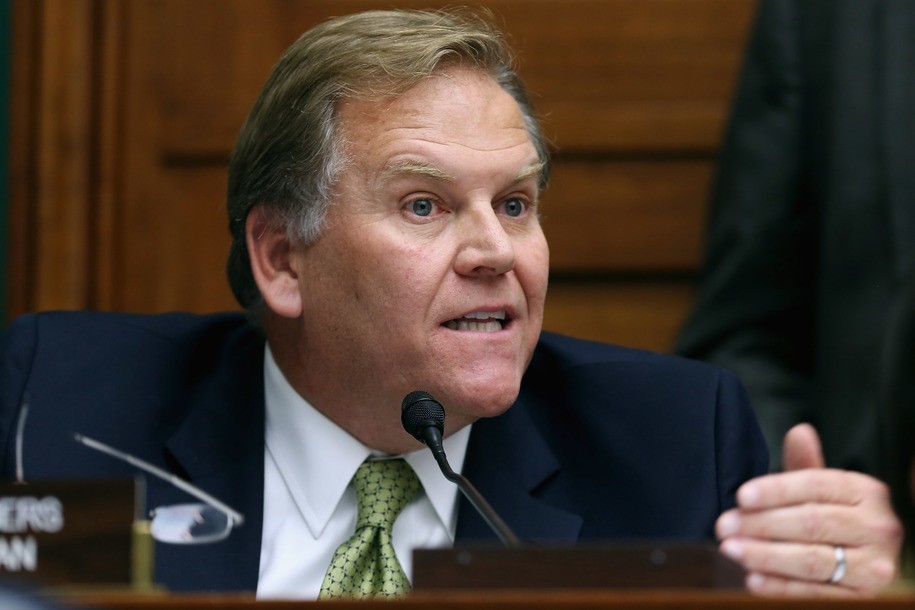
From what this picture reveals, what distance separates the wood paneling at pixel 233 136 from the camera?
10.8 ft

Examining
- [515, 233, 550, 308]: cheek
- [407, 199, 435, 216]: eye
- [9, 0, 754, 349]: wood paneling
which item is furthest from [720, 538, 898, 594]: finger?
[9, 0, 754, 349]: wood paneling

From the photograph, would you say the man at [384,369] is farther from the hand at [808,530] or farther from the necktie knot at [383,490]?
the hand at [808,530]

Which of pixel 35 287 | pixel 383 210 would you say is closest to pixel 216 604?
pixel 383 210

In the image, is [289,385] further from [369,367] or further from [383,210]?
[383,210]

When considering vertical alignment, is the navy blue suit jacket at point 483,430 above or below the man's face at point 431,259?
below

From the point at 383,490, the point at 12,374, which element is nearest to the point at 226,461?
the point at 383,490

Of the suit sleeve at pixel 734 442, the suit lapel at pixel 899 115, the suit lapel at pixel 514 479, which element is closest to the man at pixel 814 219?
the suit lapel at pixel 899 115

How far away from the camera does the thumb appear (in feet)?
5.55

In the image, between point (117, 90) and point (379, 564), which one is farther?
point (117, 90)

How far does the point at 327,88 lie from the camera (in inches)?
94.8

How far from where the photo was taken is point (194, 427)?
7.91ft

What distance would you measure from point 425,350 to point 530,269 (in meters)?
0.23

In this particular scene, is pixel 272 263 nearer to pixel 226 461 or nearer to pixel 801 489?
pixel 226 461

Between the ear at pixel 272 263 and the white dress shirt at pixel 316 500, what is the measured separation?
158mm
